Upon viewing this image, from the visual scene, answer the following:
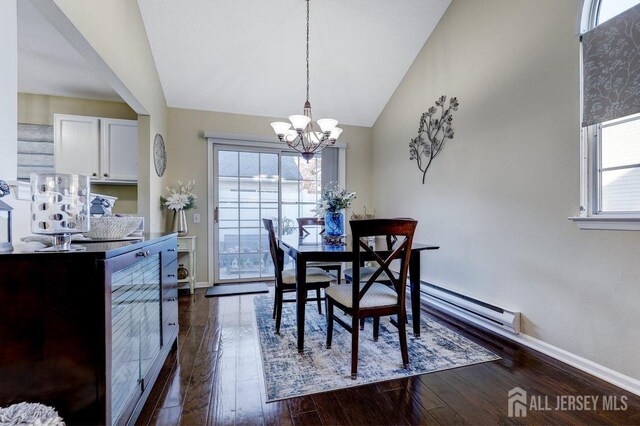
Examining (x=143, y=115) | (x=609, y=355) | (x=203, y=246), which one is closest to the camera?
(x=609, y=355)

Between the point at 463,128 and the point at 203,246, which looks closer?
the point at 463,128

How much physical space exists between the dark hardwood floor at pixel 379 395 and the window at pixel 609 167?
1.04 metres

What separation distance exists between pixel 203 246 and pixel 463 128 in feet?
12.0

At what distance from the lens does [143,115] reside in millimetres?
3105

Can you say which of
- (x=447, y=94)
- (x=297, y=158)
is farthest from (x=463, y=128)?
(x=297, y=158)

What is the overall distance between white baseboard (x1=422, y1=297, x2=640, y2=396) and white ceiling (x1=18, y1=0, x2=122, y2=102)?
439 cm

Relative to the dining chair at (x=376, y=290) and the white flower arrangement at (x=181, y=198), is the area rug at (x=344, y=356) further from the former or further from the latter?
the white flower arrangement at (x=181, y=198)

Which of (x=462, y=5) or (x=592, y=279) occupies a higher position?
(x=462, y=5)

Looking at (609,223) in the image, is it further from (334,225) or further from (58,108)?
(58,108)

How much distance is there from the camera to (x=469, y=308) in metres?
2.73

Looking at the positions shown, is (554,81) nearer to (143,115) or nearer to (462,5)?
(462,5)

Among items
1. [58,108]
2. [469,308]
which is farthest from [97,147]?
[469,308]

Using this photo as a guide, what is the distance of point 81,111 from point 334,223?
344 cm

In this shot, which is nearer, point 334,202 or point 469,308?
point 334,202
